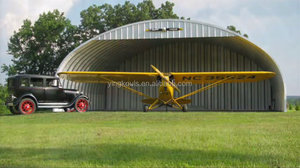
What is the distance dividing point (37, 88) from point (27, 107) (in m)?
0.96

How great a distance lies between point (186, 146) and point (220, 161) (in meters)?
1.11

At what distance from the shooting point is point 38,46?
31609 mm

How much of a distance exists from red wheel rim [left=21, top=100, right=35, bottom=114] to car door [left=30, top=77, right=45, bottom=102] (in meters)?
0.39

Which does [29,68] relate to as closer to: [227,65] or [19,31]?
[19,31]

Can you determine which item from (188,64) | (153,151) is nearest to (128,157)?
(153,151)

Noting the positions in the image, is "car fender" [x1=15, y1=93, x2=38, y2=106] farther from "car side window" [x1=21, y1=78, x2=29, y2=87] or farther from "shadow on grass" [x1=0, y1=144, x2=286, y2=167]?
"shadow on grass" [x1=0, y1=144, x2=286, y2=167]

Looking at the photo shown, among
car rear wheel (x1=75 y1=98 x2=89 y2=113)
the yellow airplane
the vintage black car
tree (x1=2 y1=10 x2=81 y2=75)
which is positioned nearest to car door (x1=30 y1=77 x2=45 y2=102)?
the vintage black car

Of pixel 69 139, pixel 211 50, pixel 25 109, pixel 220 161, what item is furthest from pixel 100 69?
pixel 220 161

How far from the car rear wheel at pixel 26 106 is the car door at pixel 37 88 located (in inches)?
14.2

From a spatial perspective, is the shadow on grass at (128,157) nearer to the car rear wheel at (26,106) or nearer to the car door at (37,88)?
the car rear wheel at (26,106)

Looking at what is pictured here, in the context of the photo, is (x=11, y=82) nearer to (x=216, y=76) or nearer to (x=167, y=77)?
(x=167, y=77)

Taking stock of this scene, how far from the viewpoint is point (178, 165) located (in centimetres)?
383

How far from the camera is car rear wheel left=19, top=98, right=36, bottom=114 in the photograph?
14.1 meters

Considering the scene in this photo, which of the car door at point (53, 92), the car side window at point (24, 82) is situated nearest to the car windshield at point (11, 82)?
the car side window at point (24, 82)
